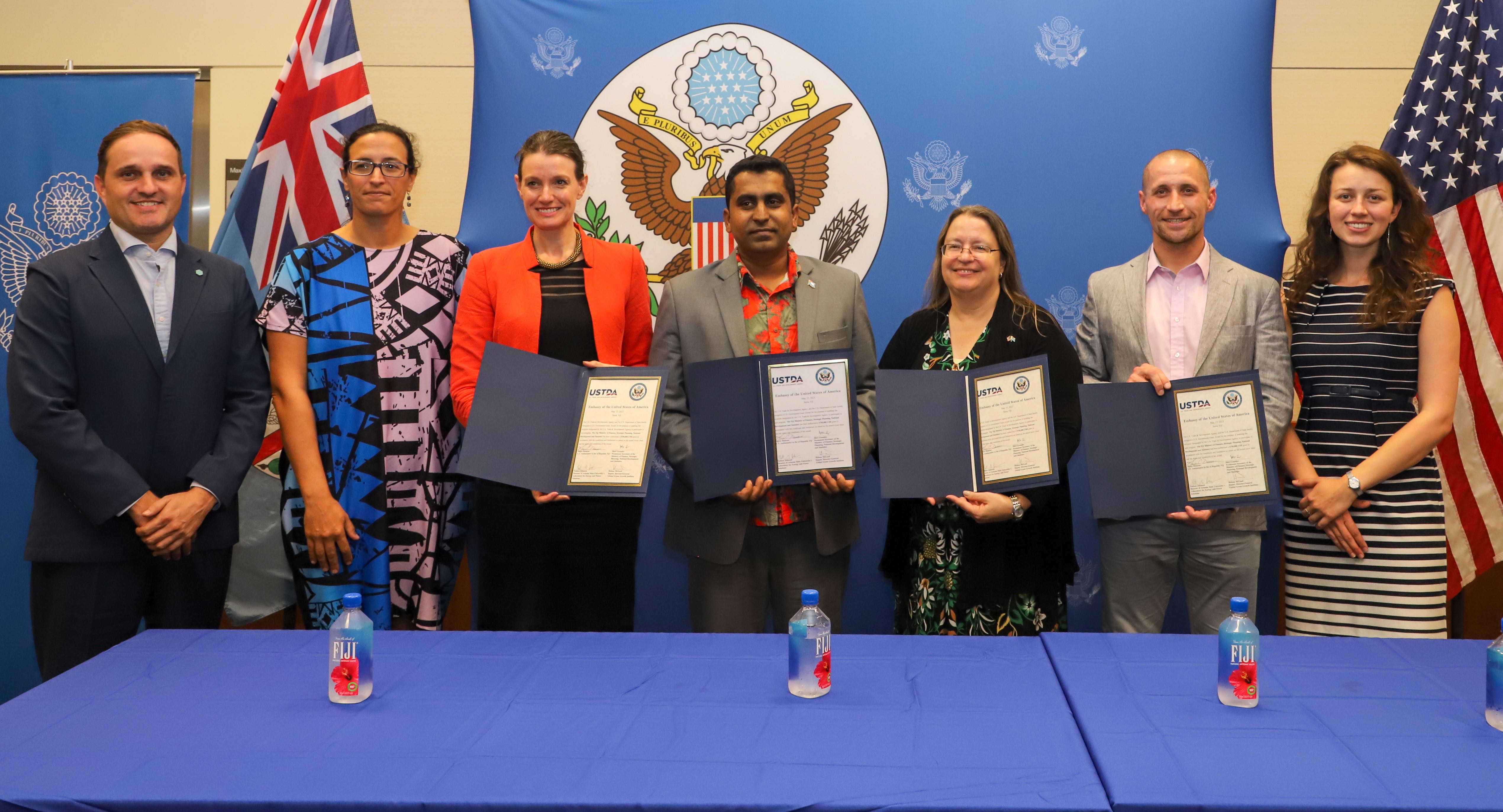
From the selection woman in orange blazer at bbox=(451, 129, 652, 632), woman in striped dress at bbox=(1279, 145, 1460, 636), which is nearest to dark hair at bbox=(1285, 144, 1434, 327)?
woman in striped dress at bbox=(1279, 145, 1460, 636)

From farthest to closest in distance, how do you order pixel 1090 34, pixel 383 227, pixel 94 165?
1. pixel 94 165
2. pixel 1090 34
3. pixel 383 227

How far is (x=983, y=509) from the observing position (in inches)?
107

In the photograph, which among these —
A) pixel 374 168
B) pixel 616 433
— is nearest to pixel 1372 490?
pixel 616 433

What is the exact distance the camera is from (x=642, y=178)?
403 centimetres

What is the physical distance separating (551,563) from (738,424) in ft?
2.47

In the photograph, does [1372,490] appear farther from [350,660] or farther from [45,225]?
[45,225]

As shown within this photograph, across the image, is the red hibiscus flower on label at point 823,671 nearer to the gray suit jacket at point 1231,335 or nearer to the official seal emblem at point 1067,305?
the gray suit jacket at point 1231,335

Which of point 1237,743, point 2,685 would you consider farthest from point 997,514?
point 2,685

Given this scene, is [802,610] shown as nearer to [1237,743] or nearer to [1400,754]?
[1237,743]

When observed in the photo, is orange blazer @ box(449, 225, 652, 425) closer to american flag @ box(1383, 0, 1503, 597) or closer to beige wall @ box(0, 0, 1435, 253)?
beige wall @ box(0, 0, 1435, 253)

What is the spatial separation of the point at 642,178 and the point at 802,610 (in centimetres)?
249

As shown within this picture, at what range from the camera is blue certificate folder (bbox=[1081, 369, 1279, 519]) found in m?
2.74

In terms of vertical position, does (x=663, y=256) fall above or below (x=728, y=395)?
above

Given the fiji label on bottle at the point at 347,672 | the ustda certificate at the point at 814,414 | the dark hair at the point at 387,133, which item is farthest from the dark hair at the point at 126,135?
the ustda certificate at the point at 814,414
